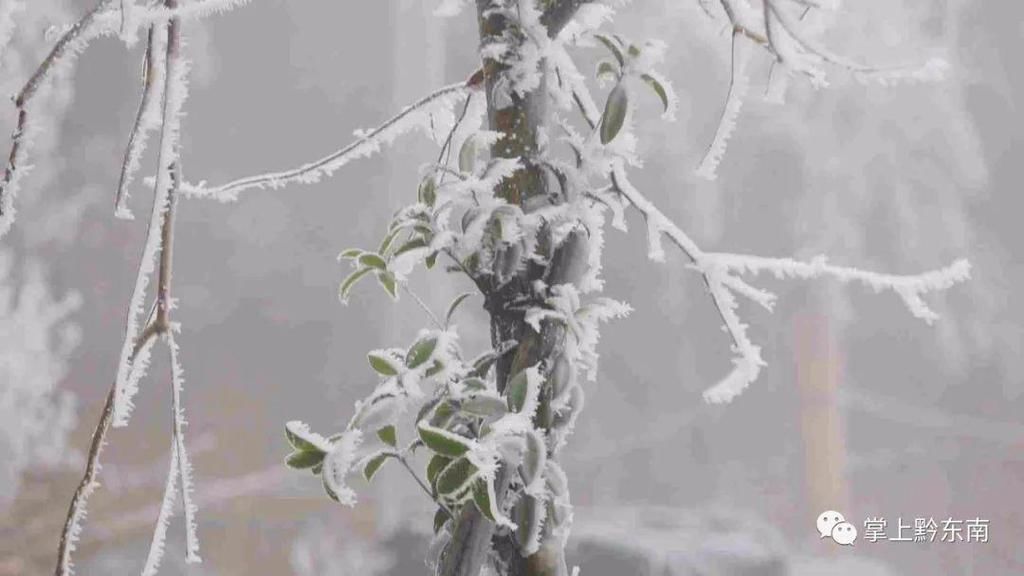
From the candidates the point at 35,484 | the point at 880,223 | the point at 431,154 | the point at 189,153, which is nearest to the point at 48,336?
the point at 35,484

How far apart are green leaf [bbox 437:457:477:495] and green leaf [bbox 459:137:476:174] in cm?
12

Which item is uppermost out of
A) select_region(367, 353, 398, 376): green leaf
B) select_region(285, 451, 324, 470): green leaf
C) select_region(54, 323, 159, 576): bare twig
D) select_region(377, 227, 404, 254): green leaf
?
select_region(377, 227, 404, 254): green leaf

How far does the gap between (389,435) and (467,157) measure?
0.11 m

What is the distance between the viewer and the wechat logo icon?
1.69 metres

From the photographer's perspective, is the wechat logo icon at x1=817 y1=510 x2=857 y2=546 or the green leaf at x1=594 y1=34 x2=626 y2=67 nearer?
the green leaf at x1=594 y1=34 x2=626 y2=67

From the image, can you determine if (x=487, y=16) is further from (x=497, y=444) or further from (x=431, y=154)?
(x=431, y=154)

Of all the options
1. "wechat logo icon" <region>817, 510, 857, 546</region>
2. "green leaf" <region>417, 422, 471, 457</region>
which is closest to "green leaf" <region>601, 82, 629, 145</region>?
"green leaf" <region>417, 422, 471, 457</region>

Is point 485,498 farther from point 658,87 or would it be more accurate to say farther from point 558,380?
point 658,87

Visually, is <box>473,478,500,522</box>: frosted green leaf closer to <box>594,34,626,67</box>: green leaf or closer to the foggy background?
<box>594,34,626,67</box>: green leaf

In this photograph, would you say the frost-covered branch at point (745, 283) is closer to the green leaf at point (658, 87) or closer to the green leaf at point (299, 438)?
the green leaf at point (658, 87)

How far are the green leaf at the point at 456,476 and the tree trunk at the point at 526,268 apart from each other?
0.01 m

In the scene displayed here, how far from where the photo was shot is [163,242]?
26cm

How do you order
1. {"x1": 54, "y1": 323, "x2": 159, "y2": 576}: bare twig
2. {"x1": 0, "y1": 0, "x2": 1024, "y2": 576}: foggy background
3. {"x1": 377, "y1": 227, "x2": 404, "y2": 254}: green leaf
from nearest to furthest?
{"x1": 54, "y1": 323, "x2": 159, "y2": 576}: bare twig < {"x1": 377, "y1": 227, "x2": 404, "y2": 254}: green leaf < {"x1": 0, "y1": 0, "x2": 1024, "y2": 576}: foggy background

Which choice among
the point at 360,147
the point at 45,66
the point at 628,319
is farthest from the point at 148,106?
the point at 628,319
